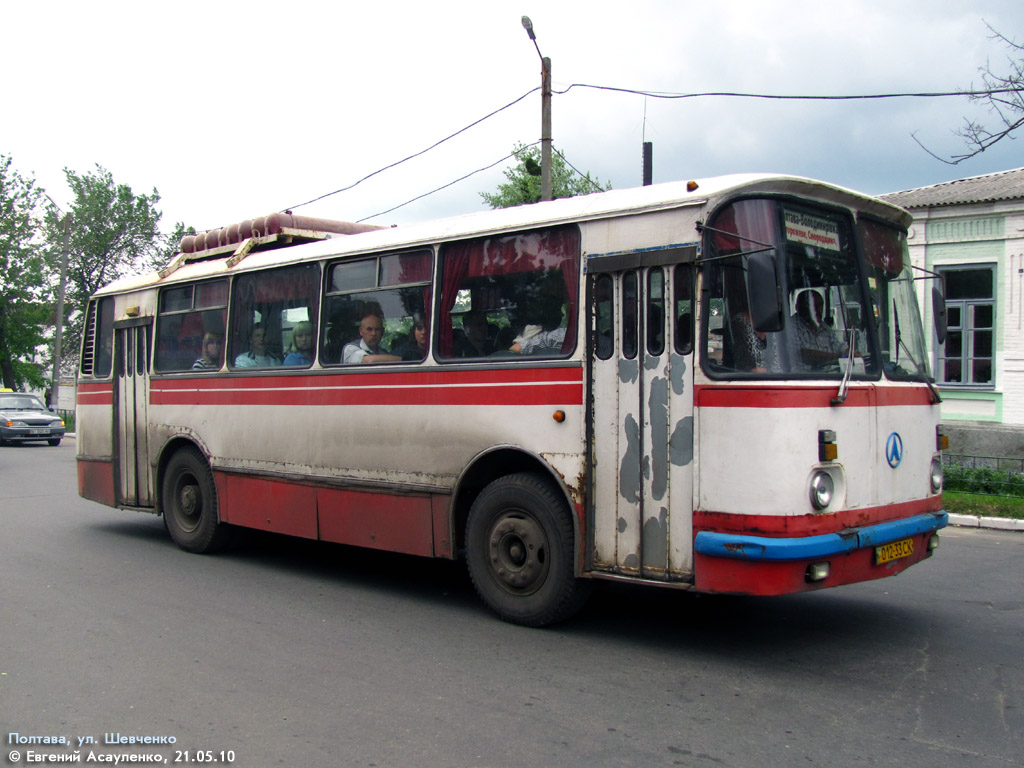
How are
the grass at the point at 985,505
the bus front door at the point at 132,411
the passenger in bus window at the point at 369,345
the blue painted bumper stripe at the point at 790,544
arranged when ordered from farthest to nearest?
the grass at the point at 985,505 → the bus front door at the point at 132,411 → the passenger in bus window at the point at 369,345 → the blue painted bumper stripe at the point at 790,544

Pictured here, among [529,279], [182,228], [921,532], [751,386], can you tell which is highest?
[182,228]

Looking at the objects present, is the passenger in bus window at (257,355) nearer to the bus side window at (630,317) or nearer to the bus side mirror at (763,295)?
the bus side window at (630,317)

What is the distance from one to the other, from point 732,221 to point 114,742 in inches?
167

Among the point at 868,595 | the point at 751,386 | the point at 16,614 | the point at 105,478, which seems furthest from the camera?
the point at 105,478

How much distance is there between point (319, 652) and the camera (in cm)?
592

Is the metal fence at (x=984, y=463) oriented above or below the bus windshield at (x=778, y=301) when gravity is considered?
below

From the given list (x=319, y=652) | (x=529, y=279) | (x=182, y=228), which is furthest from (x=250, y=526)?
(x=182, y=228)

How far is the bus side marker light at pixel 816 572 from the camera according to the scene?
5.26 metres

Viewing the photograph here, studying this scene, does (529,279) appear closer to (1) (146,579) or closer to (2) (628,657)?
(2) (628,657)

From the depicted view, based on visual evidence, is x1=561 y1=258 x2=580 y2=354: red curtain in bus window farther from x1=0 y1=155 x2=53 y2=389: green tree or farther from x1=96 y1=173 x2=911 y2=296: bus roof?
x1=0 y1=155 x2=53 y2=389: green tree

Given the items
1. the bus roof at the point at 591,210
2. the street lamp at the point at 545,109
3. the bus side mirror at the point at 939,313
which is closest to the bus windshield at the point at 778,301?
the bus roof at the point at 591,210

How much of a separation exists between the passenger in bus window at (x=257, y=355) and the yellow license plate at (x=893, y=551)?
5.41 meters

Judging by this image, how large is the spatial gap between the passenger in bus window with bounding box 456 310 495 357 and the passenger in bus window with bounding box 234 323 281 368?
8.20ft

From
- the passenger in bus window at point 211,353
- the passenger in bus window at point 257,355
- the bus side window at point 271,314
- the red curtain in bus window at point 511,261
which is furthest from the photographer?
the passenger in bus window at point 211,353
